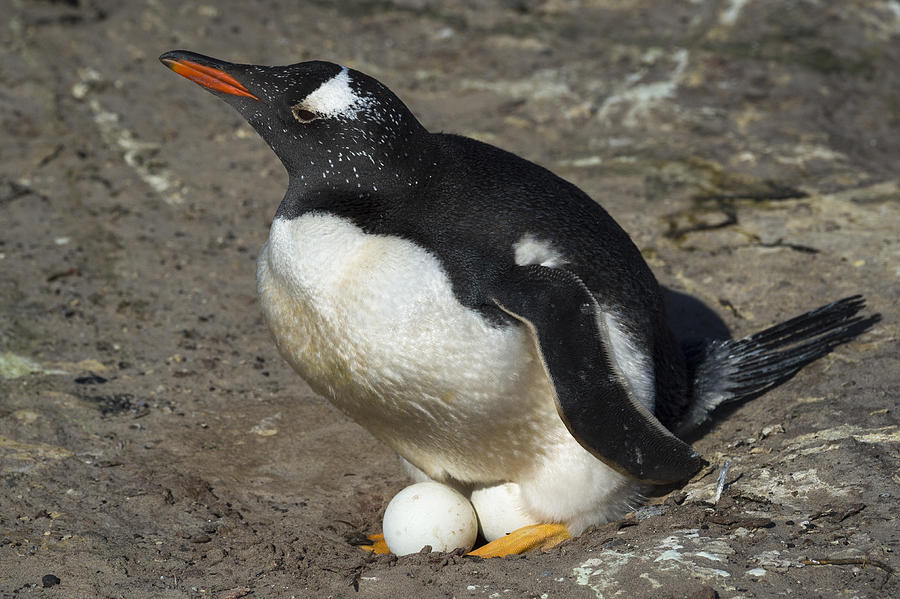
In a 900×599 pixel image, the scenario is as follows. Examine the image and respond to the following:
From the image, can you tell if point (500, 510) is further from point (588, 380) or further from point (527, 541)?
point (588, 380)

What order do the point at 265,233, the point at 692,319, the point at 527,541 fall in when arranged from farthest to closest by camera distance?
the point at 265,233
the point at 692,319
the point at 527,541

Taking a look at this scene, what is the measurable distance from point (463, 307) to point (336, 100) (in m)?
0.68

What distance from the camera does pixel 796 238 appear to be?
4355 mm

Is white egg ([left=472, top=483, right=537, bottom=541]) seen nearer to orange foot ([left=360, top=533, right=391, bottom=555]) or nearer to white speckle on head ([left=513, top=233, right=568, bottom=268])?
orange foot ([left=360, top=533, right=391, bottom=555])

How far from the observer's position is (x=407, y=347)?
262 centimetres

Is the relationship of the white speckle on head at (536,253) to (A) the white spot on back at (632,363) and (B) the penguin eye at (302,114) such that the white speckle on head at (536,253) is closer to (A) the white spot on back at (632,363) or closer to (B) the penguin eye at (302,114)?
(A) the white spot on back at (632,363)

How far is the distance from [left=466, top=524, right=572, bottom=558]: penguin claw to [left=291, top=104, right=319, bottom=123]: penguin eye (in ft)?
4.29

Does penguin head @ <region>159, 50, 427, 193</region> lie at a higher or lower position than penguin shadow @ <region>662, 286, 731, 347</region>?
higher

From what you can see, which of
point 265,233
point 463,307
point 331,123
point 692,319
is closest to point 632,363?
point 463,307

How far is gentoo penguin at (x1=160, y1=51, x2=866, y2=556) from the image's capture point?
256 cm

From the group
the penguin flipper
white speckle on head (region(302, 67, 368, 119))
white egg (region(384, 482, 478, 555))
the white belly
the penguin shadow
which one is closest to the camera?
the penguin flipper

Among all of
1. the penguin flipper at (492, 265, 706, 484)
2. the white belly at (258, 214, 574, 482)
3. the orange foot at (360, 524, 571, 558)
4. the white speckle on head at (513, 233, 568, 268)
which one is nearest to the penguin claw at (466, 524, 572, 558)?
the orange foot at (360, 524, 571, 558)

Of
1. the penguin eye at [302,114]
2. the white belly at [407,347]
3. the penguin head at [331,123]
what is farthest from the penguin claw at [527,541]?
the penguin eye at [302,114]

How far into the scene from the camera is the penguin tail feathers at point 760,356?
10.4 feet
